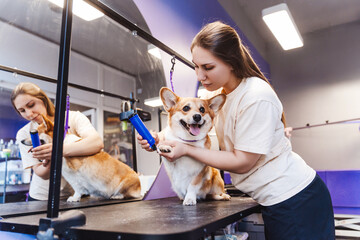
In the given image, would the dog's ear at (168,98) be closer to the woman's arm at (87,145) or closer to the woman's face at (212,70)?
the woman's face at (212,70)

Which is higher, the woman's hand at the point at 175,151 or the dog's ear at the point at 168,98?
the dog's ear at the point at 168,98

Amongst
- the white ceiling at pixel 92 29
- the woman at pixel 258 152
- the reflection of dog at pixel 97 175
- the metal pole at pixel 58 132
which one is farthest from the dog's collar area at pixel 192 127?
the metal pole at pixel 58 132

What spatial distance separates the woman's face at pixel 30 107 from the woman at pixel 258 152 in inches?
14.4

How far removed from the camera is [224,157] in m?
0.92

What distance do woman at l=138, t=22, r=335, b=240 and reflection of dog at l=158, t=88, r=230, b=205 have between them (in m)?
0.09

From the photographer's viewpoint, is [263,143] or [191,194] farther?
[191,194]

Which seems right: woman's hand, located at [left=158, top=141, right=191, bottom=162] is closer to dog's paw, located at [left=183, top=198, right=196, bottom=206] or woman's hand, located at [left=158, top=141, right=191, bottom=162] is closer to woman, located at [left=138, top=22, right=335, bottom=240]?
woman, located at [left=138, top=22, right=335, bottom=240]

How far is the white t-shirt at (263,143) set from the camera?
0.90m

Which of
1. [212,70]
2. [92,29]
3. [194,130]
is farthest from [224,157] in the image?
[92,29]

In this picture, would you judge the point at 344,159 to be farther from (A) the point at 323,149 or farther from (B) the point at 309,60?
(B) the point at 309,60

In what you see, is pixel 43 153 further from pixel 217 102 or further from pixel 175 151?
pixel 217 102

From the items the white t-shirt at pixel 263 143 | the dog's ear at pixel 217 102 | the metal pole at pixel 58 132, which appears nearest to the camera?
the metal pole at pixel 58 132

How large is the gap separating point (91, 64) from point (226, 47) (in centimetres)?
57

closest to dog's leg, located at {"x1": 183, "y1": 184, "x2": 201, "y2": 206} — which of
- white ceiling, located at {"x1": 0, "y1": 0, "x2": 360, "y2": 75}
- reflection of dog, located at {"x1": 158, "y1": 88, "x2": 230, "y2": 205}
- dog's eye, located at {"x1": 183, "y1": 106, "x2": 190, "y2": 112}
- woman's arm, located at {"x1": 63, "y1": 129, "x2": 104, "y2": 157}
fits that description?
reflection of dog, located at {"x1": 158, "y1": 88, "x2": 230, "y2": 205}
